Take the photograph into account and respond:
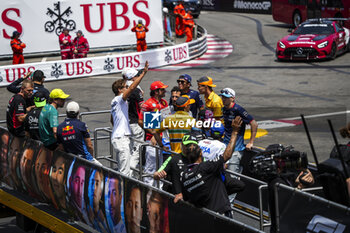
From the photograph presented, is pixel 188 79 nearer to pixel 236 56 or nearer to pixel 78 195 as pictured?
pixel 78 195

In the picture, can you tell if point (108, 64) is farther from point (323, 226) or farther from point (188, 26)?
point (323, 226)

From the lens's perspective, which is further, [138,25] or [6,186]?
[138,25]

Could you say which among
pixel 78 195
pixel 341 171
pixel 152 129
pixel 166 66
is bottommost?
pixel 166 66

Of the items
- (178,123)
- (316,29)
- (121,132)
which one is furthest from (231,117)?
(316,29)

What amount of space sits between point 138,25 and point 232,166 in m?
20.9

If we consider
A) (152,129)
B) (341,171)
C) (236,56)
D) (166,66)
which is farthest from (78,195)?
(236,56)

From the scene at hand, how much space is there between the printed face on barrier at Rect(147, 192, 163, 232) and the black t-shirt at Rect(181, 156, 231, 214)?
53cm

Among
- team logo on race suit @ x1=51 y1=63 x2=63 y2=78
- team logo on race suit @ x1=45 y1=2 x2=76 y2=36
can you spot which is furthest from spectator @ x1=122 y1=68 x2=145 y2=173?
team logo on race suit @ x1=45 y1=2 x2=76 y2=36

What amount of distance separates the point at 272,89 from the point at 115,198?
15.2 m

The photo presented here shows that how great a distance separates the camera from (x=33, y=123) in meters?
10.2

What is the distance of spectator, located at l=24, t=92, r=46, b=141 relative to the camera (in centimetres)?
1020

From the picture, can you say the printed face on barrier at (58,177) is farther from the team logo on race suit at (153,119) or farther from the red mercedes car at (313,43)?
the red mercedes car at (313,43)

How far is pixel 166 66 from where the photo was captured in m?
28.6

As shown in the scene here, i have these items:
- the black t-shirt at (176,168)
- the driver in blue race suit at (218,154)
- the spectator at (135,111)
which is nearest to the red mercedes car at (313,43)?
the spectator at (135,111)
